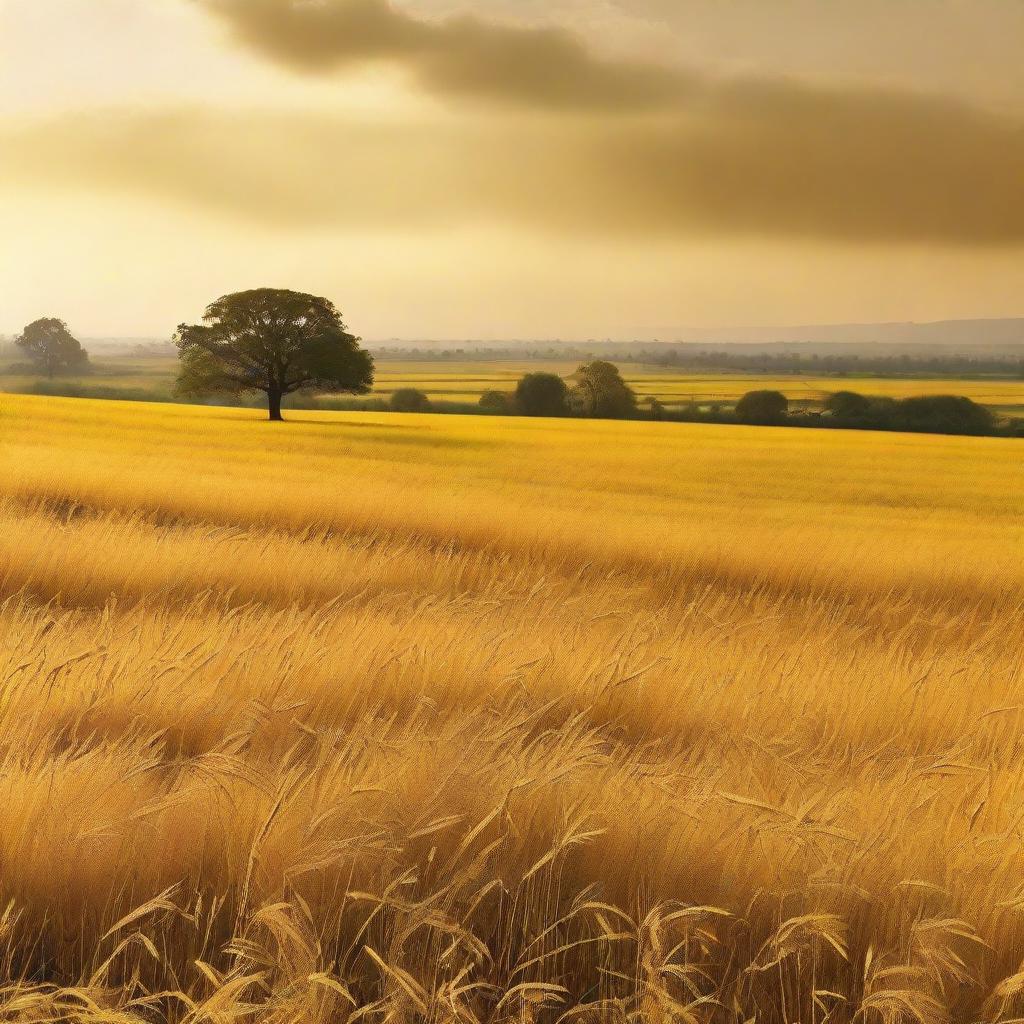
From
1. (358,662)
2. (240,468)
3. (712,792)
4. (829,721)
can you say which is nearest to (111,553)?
(358,662)

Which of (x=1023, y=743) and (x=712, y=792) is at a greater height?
(x=712, y=792)

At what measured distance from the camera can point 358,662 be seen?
4629 millimetres

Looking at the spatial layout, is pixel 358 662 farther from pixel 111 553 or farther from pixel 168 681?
pixel 111 553

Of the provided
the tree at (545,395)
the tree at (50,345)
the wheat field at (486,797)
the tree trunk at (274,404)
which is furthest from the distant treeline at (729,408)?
the wheat field at (486,797)

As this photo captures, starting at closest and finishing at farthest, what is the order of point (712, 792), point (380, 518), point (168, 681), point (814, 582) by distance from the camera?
point (712, 792) < point (168, 681) < point (814, 582) < point (380, 518)

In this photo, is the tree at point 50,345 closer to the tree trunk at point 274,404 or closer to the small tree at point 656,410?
the tree trunk at point 274,404

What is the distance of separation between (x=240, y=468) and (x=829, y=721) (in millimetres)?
15875

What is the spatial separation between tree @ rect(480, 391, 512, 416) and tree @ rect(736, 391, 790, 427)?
10606 millimetres

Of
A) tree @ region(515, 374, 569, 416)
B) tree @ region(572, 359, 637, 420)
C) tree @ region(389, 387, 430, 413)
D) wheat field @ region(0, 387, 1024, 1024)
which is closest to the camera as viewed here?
wheat field @ region(0, 387, 1024, 1024)

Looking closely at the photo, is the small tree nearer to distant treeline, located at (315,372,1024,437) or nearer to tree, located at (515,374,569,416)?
distant treeline, located at (315,372,1024,437)

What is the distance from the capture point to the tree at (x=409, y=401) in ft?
161

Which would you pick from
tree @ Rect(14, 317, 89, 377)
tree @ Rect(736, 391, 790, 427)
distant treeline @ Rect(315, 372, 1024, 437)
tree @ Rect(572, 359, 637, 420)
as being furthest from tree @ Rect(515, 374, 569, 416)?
tree @ Rect(14, 317, 89, 377)

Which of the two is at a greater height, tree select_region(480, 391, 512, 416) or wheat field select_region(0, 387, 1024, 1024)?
tree select_region(480, 391, 512, 416)

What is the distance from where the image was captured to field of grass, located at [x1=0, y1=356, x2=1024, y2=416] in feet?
147
